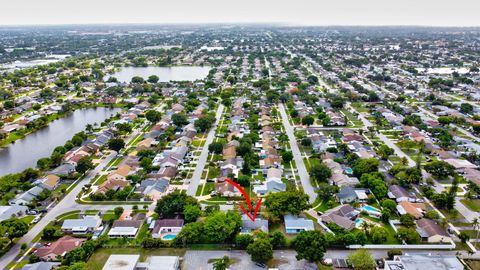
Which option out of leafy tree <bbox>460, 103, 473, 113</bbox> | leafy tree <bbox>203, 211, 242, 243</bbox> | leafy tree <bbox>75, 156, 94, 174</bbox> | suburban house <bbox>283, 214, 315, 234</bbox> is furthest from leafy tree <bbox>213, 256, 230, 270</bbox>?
leafy tree <bbox>460, 103, 473, 113</bbox>

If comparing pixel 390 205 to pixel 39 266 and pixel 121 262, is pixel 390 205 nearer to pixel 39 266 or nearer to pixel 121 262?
pixel 121 262

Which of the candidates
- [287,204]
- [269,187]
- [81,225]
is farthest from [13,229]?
[269,187]

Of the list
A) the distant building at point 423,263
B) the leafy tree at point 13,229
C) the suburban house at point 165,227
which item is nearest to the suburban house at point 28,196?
the leafy tree at point 13,229

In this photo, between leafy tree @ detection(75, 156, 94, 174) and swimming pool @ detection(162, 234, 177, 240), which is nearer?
swimming pool @ detection(162, 234, 177, 240)

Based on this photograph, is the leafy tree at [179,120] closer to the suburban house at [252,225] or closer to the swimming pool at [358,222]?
the suburban house at [252,225]

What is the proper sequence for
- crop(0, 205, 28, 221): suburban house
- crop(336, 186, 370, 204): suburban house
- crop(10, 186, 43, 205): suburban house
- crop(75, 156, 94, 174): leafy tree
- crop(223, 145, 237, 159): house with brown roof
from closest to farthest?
crop(0, 205, 28, 221): suburban house → crop(10, 186, 43, 205): suburban house → crop(336, 186, 370, 204): suburban house → crop(75, 156, 94, 174): leafy tree → crop(223, 145, 237, 159): house with brown roof

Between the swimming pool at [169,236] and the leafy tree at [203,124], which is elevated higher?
the leafy tree at [203,124]

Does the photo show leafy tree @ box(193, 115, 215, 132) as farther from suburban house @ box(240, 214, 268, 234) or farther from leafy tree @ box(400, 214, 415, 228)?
leafy tree @ box(400, 214, 415, 228)
